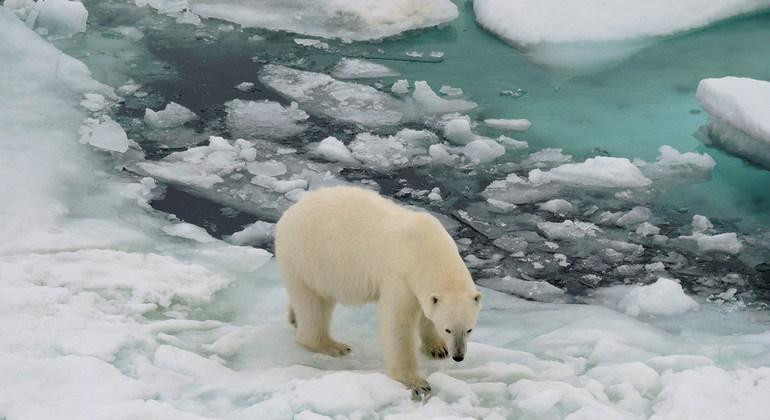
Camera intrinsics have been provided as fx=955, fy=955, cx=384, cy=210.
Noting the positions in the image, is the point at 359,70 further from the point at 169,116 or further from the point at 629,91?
the point at 629,91

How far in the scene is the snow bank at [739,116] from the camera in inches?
263

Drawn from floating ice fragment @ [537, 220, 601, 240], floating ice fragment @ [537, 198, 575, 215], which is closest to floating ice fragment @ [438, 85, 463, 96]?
floating ice fragment @ [537, 198, 575, 215]

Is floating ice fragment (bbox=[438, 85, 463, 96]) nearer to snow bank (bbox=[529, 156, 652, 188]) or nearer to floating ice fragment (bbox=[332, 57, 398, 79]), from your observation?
floating ice fragment (bbox=[332, 57, 398, 79])

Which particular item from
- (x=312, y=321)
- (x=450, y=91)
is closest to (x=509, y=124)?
(x=450, y=91)

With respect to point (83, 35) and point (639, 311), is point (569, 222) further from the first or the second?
point (83, 35)

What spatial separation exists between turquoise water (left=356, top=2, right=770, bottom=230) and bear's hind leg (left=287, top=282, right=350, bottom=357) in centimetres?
311

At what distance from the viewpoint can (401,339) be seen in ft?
11.3

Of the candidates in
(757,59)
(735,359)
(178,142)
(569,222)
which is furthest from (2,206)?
(757,59)

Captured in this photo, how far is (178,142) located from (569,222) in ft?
9.41

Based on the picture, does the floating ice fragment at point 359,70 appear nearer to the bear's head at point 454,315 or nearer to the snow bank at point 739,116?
the snow bank at point 739,116

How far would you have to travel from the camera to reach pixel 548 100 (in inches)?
309

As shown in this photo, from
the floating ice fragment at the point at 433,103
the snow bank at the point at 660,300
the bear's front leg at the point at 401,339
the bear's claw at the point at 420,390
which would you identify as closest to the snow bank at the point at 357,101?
Result: the floating ice fragment at the point at 433,103

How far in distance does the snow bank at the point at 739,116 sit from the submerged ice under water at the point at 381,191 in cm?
19

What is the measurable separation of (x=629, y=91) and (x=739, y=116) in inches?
55.3
